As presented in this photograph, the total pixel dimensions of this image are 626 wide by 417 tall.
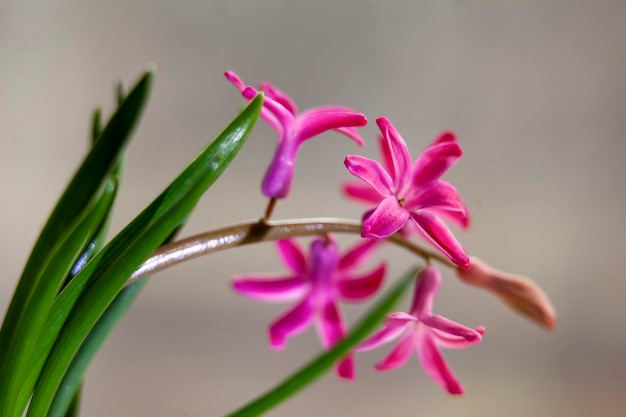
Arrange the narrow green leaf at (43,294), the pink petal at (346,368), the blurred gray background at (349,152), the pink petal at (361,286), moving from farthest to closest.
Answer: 1. the blurred gray background at (349,152)
2. the pink petal at (361,286)
3. the pink petal at (346,368)
4. the narrow green leaf at (43,294)

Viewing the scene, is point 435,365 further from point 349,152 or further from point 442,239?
point 349,152

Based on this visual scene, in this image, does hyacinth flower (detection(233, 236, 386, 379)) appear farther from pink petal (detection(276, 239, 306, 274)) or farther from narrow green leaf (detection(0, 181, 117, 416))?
narrow green leaf (detection(0, 181, 117, 416))

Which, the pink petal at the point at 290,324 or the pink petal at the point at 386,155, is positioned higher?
the pink petal at the point at 386,155

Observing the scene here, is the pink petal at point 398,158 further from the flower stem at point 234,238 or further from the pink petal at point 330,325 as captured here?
the pink petal at point 330,325

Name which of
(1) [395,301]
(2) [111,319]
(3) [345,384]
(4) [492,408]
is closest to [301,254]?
(1) [395,301]

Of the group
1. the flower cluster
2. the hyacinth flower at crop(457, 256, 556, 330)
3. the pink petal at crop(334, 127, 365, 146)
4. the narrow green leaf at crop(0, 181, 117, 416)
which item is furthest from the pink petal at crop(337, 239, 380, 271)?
the narrow green leaf at crop(0, 181, 117, 416)

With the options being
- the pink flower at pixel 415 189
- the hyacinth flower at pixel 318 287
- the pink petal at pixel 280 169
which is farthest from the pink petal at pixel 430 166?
the hyacinth flower at pixel 318 287

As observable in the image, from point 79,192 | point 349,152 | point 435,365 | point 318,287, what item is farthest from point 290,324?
point 349,152

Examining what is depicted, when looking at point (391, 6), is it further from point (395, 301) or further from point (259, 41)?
point (395, 301)
